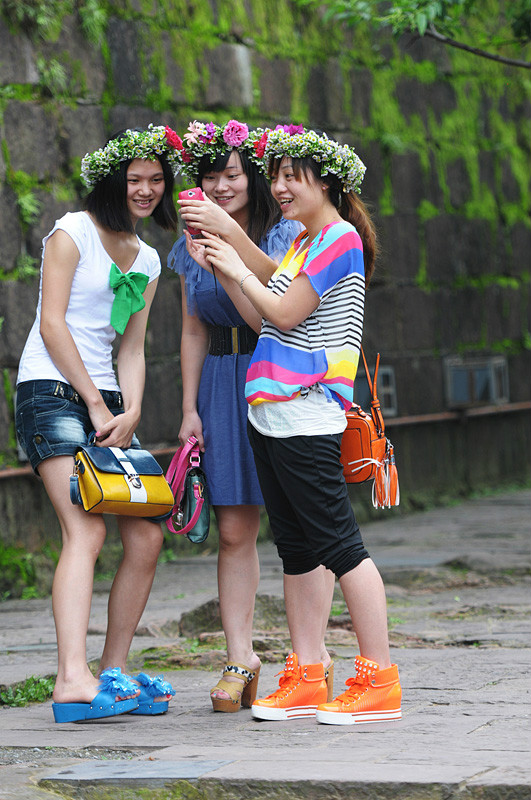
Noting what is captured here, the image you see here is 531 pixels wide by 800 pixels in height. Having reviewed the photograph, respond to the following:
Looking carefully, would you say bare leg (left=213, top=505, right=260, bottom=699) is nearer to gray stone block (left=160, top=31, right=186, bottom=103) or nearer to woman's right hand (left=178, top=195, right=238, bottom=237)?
woman's right hand (left=178, top=195, right=238, bottom=237)

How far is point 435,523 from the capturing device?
346 inches

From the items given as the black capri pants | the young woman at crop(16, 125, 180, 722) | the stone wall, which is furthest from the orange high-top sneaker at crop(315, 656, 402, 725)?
the stone wall

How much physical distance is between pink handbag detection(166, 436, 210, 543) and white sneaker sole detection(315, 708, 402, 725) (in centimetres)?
68

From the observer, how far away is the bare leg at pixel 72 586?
11.8 feet

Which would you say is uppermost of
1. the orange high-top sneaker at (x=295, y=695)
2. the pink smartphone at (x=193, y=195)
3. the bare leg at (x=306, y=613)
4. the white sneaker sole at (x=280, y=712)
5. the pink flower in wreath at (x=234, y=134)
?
the pink flower in wreath at (x=234, y=134)

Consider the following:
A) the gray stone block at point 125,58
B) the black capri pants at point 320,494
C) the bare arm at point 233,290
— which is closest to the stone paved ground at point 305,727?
the black capri pants at point 320,494

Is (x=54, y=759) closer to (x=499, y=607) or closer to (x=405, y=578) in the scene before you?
(x=499, y=607)

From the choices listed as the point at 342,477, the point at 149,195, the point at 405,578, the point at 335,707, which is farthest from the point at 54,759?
the point at 405,578

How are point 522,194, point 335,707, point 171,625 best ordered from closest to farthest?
1. point 335,707
2. point 171,625
3. point 522,194

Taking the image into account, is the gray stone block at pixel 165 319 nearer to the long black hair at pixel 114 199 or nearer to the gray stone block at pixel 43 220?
the gray stone block at pixel 43 220

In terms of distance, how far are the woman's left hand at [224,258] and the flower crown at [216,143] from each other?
1.15ft

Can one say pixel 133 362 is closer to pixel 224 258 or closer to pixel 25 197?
pixel 224 258

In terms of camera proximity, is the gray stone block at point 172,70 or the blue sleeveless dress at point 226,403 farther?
the gray stone block at point 172,70

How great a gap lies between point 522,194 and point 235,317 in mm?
7798
